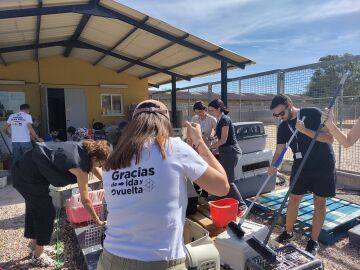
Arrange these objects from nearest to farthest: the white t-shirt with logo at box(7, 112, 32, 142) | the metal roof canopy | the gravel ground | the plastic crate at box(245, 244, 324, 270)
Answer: the plastic crate at box(245, 244, 324, 270), the gravel ground, the metal roof canopy, the white t-shirt with logo at box(7, 112, 32, 142)

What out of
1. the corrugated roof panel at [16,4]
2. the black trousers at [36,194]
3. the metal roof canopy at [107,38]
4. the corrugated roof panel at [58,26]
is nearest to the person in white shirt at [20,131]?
the metal roof canopy at [107,38]

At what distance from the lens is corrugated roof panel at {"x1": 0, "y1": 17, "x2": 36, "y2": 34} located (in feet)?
22.2

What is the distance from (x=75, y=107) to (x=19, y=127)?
5.62m

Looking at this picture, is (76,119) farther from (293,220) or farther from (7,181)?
(293,220)

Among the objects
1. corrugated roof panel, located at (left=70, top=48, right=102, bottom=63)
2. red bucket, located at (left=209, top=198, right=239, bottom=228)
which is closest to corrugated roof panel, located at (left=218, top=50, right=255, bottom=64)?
red bucket, located at (left=209, top=198, right=239, bottom=228)

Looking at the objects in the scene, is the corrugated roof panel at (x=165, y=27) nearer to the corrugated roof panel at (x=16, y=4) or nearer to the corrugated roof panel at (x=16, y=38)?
the corrugated roof panel at (x=16, y=4)

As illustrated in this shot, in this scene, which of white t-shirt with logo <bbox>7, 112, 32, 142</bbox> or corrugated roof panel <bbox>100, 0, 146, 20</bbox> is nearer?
corrugated roof panel <bbox>100, 0, 146, 20</bbox>

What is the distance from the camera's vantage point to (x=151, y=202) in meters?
1.32

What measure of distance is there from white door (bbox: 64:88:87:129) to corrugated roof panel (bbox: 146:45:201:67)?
3677mm

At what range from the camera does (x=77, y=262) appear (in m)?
3.31

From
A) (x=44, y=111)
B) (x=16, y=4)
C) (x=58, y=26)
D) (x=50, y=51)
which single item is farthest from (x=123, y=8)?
(x=44, y=111)

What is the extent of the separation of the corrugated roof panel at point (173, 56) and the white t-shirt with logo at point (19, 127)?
13.8ft

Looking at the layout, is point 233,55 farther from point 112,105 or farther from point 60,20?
point 112,105

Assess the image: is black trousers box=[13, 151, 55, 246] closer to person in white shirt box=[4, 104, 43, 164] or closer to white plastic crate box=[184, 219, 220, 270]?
white plastic crate box=[184, 219, 220, 270]
